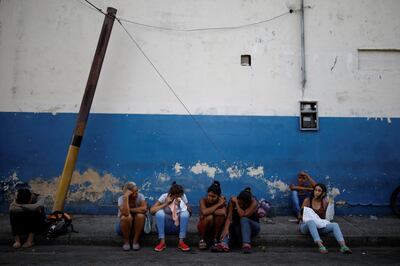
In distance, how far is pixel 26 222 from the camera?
5.72 m

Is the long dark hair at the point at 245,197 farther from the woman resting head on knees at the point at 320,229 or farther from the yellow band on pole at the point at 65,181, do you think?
the yellow band on pole at the point at 65,181

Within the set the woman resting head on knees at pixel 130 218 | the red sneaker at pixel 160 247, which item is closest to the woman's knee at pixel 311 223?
the red sneaker at pixel 160 247

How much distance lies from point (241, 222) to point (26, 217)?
3.55 m

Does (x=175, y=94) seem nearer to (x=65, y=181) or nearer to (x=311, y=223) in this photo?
(x=65, y=181)

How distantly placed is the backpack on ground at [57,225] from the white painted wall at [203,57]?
2.53 meters

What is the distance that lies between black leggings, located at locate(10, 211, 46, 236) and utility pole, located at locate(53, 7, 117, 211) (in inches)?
31.5

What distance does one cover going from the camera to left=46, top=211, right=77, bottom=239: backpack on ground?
587cm

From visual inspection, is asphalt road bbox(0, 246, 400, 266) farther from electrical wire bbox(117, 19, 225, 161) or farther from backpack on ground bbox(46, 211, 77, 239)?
electrical wire bbox(117, 19, 225, 161)

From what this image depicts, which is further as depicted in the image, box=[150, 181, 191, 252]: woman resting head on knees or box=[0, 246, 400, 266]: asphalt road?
box=[150, 181, 191, 252]: woman resting head on knees

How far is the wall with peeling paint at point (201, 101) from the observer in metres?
7.66

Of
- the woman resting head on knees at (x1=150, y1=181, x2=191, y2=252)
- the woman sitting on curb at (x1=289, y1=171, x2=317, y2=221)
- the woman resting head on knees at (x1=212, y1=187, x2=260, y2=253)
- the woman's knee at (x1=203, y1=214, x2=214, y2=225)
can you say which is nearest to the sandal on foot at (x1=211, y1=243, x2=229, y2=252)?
the woman resting head on knees at (x1=212, y1=187, x2=260, y2=253)

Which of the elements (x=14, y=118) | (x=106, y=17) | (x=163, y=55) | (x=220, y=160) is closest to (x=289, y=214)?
(x=220, y=160)

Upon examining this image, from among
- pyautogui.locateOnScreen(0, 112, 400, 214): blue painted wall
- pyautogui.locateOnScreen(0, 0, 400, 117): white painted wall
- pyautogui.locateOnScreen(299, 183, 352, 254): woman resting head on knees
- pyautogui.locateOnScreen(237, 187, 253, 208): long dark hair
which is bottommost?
pyautogui.locateOnScreen(299, 183, 352, 254): woman resting head on knees

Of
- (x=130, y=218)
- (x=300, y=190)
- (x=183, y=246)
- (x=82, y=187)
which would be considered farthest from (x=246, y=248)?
(x=82, y=187)
